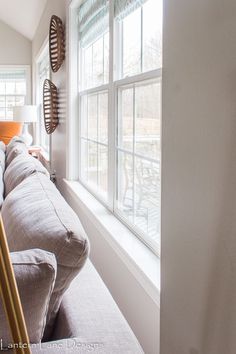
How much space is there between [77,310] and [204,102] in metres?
0.66

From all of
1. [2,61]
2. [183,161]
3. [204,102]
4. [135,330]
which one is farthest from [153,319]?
[2,61]

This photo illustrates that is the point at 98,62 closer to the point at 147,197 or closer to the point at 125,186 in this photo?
the point at 125,186

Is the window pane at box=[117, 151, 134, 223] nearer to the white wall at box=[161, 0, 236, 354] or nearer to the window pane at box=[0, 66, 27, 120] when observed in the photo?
the white wall at box=[161, 0, 236, 354]

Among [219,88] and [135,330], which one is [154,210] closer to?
[135,330]

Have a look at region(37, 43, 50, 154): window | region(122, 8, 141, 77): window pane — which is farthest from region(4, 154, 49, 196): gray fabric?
region(37, 43, 50, 154): window

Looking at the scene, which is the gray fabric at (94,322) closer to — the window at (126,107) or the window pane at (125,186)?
the window at (126,107)

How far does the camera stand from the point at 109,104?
2.40m

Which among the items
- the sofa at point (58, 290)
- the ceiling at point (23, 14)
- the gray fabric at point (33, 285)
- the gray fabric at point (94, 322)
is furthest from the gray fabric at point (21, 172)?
the ceiling at point (23, 14)

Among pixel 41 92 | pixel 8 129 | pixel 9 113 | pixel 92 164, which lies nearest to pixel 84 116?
pixel 92 164

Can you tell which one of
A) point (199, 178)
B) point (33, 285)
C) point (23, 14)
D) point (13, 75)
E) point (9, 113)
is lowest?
point (33, 285)

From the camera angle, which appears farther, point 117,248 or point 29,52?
point 29,52

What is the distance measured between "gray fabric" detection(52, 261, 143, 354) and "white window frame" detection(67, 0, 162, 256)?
1.66 ft

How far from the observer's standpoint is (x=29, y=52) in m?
7.97

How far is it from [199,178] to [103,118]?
A: 195 cm
